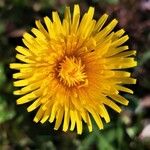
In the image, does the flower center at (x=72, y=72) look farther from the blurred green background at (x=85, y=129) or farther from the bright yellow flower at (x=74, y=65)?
the blurred green background at (x=85, y=129)

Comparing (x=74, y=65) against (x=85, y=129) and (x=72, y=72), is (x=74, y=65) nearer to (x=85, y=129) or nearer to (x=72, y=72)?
(x=72, y=72)

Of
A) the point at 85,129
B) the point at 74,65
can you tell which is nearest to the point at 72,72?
Answer: the point at 74,65

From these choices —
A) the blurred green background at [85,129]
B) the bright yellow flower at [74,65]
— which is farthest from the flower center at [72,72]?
the blurred green background at [85,129]

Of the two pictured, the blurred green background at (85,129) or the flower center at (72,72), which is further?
the blurred green background at (85,129)

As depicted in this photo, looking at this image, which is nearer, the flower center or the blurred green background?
the flower center

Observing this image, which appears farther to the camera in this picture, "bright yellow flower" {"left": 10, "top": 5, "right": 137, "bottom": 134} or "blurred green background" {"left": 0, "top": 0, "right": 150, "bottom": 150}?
"blurred green background" {"left": 0, "top": 0, "right": 150, "bottom": 150}

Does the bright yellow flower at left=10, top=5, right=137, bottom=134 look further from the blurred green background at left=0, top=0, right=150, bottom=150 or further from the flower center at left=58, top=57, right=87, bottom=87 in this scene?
the blurred green background at left=0, top=0, right=150, bottom=150

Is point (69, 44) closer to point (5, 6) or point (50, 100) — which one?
point (50, 100)

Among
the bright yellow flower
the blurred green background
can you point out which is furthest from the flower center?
the blurred green background
